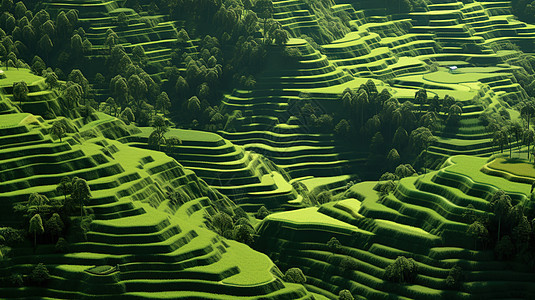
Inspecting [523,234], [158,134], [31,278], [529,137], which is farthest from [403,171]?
[31,278]

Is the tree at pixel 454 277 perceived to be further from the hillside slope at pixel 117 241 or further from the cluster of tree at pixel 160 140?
the cluster of tree at pixel 160 140

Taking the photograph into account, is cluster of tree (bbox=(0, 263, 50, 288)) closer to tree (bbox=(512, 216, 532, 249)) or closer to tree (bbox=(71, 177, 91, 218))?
tree (bbox=(71, 177, 91, 218))

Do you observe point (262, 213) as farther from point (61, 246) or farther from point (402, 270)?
point (61, 246)

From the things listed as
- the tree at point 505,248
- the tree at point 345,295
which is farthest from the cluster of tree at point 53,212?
the tree at point 505,248

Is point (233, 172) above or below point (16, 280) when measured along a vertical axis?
below

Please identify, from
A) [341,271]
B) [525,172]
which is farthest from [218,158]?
[525,172]

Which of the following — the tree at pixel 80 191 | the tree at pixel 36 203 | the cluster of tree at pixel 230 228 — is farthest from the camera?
the cluster of tree at pixel 230 228

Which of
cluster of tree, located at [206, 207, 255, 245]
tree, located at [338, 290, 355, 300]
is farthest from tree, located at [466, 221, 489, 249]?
cluster of tree, located at [206, 207, 255, 245]
